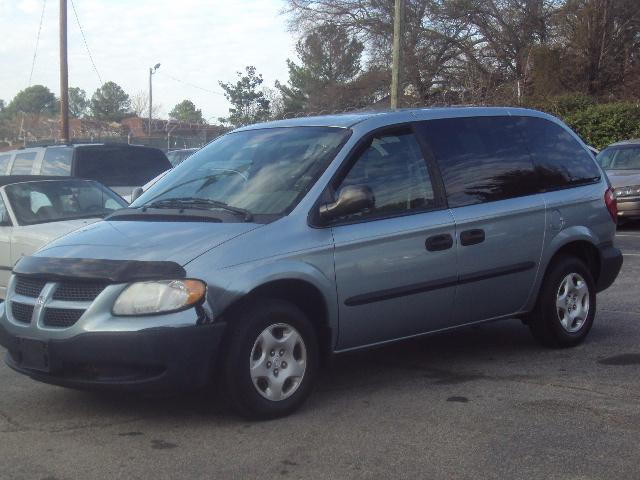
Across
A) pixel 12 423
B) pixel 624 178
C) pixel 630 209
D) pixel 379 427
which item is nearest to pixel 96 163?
pixel 12 423

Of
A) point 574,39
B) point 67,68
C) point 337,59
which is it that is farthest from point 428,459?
point 337,59

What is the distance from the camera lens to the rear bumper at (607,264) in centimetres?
761

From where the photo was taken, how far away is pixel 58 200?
32.4ft

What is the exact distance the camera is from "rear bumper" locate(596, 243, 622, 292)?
761 centimetres

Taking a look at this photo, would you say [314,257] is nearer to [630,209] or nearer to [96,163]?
[96,163]

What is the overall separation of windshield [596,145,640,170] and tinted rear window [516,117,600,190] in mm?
11646

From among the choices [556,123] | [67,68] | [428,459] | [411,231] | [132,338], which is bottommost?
[428,459]

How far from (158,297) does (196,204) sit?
42.7 inches

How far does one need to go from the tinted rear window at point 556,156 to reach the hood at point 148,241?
2.70 m

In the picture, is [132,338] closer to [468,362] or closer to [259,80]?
[468,362]

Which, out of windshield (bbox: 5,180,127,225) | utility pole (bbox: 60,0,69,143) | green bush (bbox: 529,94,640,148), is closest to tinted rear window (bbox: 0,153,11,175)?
windshield (bbox: 5,180,127,225)

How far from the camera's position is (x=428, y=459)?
4801 millimetres

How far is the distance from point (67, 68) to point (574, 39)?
58.7 feet

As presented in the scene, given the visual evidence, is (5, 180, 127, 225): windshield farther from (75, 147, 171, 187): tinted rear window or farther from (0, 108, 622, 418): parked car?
(0, 108, 622, 418): parked car
